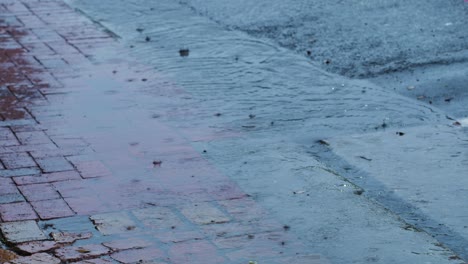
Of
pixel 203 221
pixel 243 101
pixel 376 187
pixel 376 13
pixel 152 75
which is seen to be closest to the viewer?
pixel 203 221

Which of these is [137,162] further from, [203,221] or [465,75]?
[465,75]

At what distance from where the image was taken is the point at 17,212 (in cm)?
525

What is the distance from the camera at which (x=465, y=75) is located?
7.59 m

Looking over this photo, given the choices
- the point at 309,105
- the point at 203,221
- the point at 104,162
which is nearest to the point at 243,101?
the point at 309,105

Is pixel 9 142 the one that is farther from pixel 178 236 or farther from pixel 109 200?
pixel 178 236

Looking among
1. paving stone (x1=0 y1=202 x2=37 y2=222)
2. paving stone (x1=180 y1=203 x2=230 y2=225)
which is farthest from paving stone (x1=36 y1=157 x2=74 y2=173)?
paving stone (x1=180 y1=203 x2=230 y2=225)

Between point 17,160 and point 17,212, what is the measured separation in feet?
2.62

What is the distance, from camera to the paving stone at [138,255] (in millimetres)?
4723

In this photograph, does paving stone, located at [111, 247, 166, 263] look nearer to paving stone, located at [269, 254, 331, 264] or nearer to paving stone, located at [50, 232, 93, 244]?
paving stone, located at [50, 232, 93, 244]

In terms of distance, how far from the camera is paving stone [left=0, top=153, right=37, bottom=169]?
5.90 m

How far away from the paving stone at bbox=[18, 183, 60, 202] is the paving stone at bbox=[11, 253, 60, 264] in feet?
2.36

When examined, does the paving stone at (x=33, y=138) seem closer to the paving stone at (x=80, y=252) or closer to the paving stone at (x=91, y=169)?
the paving stone at (x=91, y=169)

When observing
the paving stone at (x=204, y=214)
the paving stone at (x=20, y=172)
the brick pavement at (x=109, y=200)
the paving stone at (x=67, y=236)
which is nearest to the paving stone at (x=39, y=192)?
the brick pavement at (x=109, y=200)

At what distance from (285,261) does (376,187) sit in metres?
1.12
